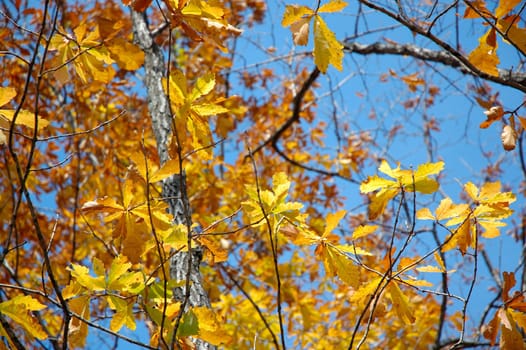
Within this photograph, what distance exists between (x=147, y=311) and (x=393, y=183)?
68cm

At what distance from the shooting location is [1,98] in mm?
1140

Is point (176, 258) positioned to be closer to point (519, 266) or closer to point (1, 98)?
point (1, 98)

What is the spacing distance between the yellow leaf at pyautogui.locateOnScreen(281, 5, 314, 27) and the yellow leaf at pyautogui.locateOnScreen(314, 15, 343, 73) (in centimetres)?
3

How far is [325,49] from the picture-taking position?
1.30m

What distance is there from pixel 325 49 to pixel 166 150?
1.18 meters

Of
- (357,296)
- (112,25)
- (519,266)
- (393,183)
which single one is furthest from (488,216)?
(519,266)

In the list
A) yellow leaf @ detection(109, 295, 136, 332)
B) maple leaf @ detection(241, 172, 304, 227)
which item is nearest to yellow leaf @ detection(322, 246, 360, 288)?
maple leaf @ detection(241, 172, 304, 227)

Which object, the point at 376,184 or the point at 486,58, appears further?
the point at 486,58

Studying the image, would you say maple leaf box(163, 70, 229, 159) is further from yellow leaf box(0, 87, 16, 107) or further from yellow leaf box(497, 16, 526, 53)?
yellow leaf box(497, 16, 526, 53)

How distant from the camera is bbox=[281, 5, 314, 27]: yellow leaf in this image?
1.30 m

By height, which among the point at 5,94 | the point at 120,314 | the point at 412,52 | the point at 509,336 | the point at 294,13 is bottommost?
the point at 509,336

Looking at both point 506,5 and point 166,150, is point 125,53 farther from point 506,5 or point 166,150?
point 506,5

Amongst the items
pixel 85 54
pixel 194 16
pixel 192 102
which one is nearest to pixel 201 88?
pixel 192 102

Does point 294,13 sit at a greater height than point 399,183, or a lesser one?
greater
